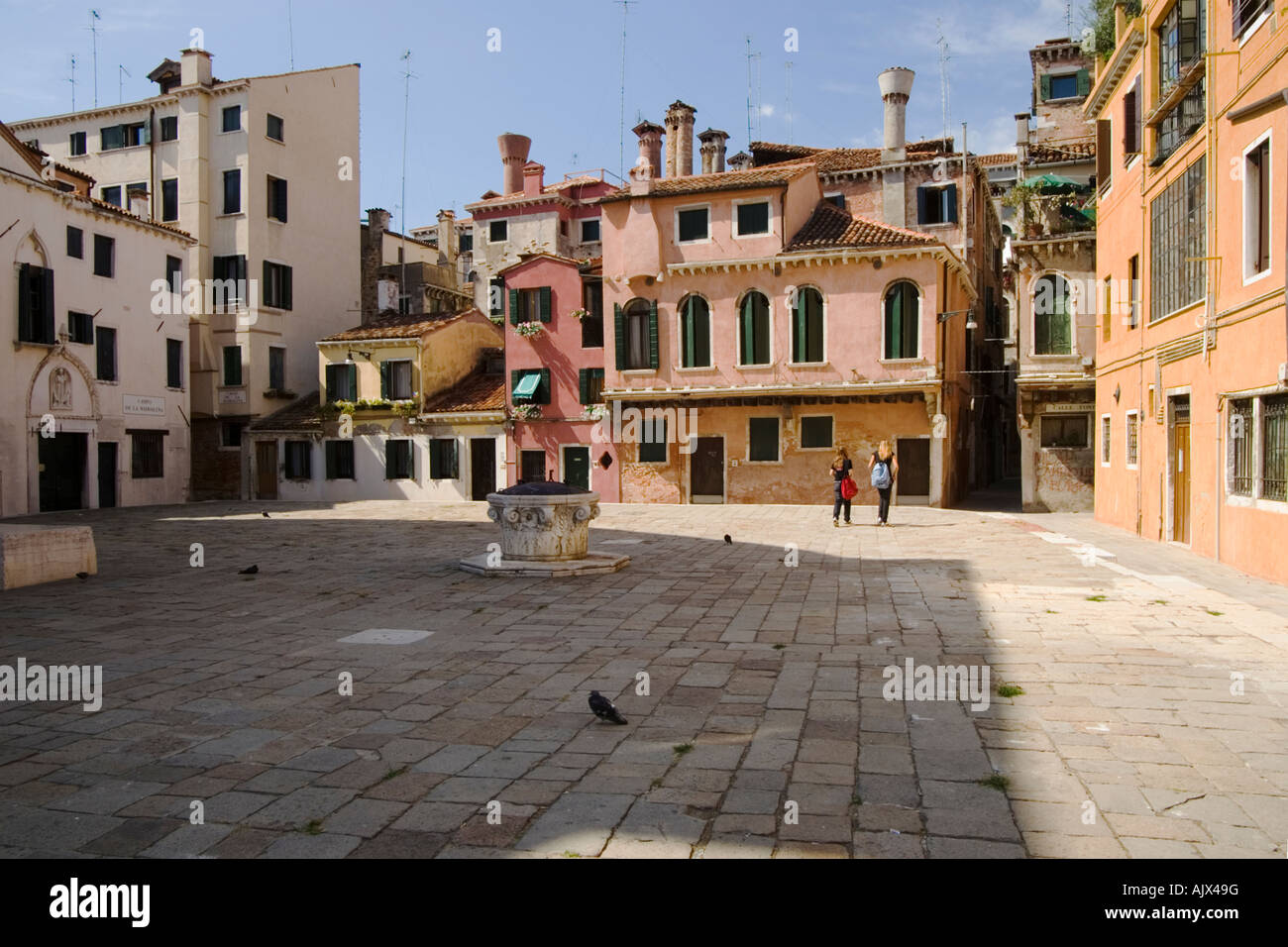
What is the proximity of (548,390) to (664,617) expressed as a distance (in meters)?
23.0

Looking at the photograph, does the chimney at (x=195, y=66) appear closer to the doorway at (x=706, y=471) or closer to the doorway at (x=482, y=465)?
the doorway at (x=482, y=465)

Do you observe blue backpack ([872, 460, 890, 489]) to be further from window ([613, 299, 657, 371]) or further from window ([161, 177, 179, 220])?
window ([161, 177, 179, 220])

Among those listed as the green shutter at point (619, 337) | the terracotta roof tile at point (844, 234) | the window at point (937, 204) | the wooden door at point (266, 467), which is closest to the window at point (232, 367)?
the wooden door at point (266, 467)

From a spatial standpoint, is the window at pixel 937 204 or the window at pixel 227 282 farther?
the window at pixel 227 282

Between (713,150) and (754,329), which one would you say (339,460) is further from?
(713,150)

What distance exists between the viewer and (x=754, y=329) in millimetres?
28359

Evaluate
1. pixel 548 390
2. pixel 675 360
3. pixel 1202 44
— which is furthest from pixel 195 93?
pixel 1202 44

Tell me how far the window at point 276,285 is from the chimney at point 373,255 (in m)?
6.01

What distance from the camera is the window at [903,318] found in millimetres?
26516

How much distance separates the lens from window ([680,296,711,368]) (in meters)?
29.0

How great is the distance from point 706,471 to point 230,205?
1974cm
